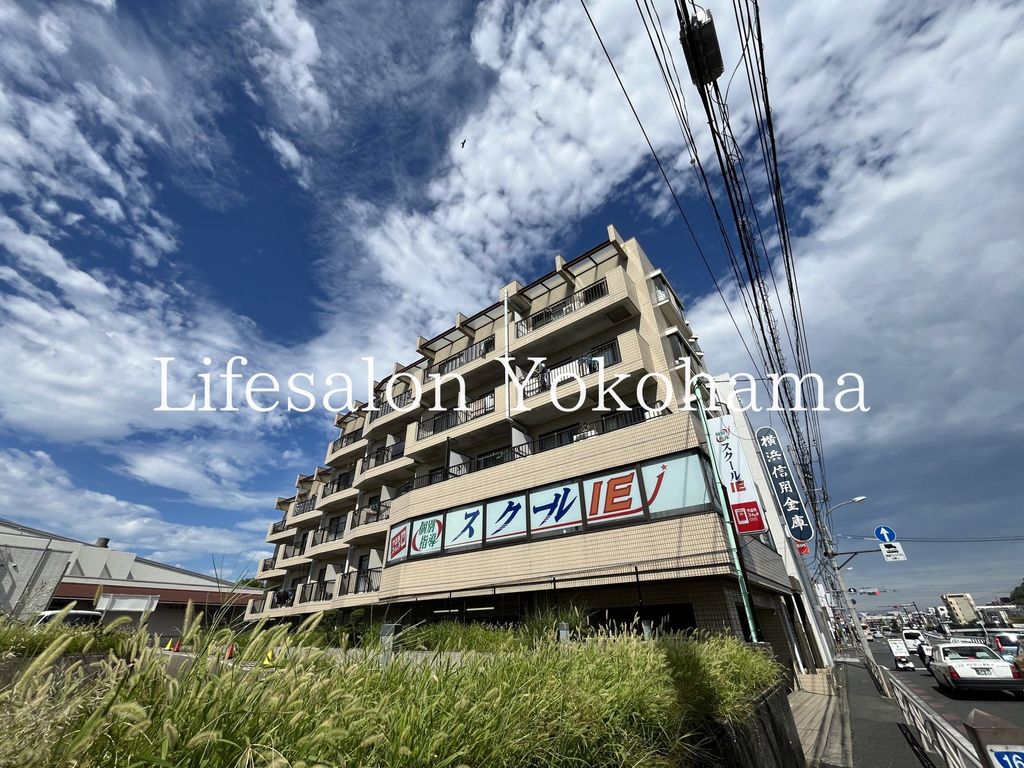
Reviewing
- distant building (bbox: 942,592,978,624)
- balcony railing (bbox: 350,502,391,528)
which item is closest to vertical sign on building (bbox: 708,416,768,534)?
balcony railing (bbox: 350,502,391,528)

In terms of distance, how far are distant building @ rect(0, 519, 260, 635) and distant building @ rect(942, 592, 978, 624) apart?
134827mm

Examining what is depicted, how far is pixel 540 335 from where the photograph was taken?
17078mm

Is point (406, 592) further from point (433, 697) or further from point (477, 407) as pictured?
point (433, 697)

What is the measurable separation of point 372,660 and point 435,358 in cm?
2107

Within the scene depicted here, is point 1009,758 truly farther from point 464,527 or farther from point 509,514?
point 464,527

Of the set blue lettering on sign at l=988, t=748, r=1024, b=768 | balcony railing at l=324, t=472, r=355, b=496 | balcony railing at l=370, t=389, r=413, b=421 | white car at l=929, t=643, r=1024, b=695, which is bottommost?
white car at l=929, t=643, r=1024, b=695

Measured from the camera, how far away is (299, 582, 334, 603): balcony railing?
78.0 feet

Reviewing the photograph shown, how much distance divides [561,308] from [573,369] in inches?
129

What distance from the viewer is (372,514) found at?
Answer: 22.6m

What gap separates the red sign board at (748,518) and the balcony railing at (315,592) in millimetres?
21589

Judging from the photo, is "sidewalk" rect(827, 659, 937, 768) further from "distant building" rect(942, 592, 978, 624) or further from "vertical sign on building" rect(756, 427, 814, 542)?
"distant building" rect(942, 592, 978, 624)

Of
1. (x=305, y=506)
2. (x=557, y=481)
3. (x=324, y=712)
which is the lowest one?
(x=324, y=712)

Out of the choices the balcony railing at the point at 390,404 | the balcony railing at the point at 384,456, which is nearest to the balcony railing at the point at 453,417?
the balcony railing at the point at 390,404

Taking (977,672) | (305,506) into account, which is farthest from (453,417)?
(977,672)
